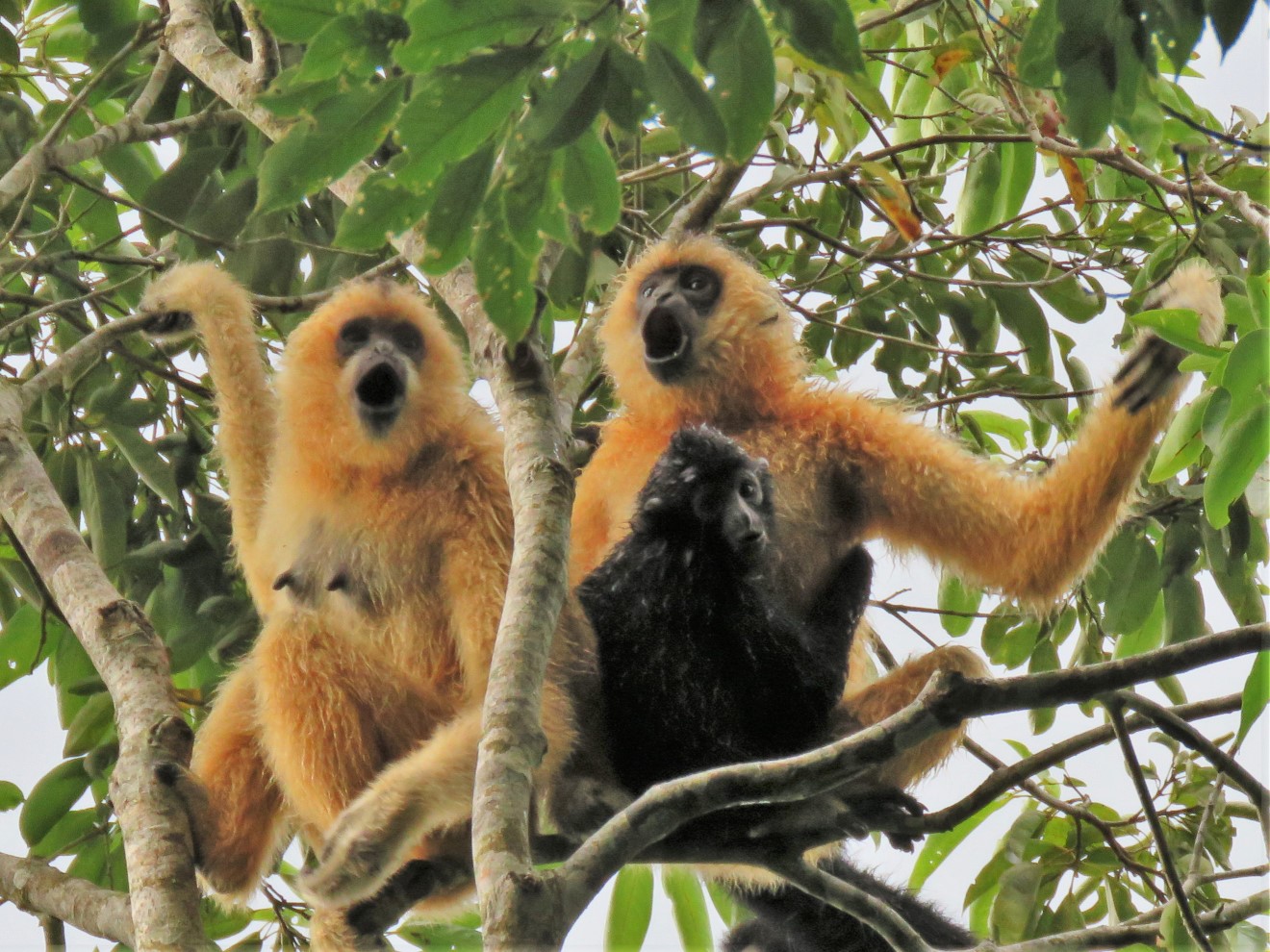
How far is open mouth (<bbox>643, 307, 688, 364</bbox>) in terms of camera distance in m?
4.37

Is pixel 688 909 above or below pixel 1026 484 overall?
below

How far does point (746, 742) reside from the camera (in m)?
3.77

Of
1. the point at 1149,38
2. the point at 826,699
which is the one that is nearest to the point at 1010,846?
the point at 826,699

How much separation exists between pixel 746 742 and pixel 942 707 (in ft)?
4.61

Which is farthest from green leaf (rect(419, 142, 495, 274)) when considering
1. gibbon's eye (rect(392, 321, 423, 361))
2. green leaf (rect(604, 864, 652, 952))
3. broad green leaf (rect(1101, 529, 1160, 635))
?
broad green leaf (rect(1101, 529, 1160, 635))

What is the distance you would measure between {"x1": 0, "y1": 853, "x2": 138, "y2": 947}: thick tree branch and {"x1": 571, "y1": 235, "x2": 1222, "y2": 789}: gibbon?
157 cm

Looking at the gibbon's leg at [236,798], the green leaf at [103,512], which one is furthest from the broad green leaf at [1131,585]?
the green leaf at [103,512]

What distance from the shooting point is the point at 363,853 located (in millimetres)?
3100

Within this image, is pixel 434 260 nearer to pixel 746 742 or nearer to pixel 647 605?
pixel 647 605

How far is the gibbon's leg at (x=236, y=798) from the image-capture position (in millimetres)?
3846

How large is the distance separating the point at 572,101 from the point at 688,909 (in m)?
3.31

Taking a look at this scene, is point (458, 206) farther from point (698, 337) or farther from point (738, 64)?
point (698, 337)

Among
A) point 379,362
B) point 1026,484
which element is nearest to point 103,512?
point 379,362

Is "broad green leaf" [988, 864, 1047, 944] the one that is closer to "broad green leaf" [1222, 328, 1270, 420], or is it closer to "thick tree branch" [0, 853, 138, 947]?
"broad green leaf" [1222, 328, 1270, 420]
